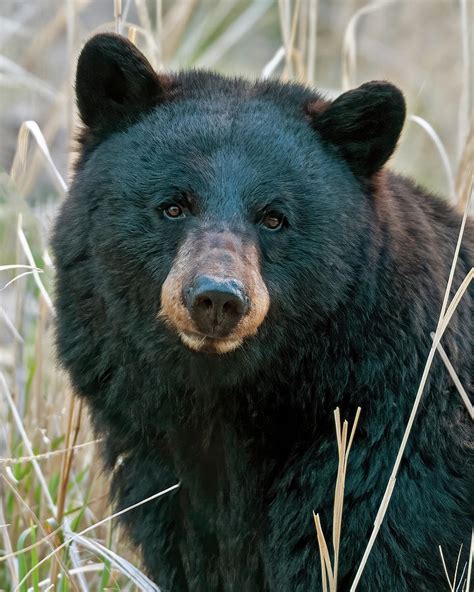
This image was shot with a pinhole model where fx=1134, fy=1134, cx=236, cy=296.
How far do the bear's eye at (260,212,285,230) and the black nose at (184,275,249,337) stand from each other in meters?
0.49

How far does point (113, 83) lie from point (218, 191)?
0.61 metres

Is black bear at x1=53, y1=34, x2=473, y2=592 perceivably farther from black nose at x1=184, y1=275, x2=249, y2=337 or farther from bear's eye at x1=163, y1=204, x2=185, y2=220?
black nose at x1=184, y1=275, x2=249, y2=337

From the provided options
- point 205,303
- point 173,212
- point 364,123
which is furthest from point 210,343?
point 364,123

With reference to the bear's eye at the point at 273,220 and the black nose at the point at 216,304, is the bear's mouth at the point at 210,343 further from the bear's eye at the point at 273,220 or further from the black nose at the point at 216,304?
the bear's eye at the point at 273,220

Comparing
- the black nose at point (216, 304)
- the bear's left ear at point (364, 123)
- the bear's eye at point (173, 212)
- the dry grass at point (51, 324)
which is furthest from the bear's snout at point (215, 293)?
the bear's left ear at point (364, 123)

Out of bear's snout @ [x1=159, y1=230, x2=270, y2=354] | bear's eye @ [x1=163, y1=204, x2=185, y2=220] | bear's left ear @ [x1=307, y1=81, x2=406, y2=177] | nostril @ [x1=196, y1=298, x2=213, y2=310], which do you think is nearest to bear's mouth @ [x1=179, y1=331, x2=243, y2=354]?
bear's snout @ [x1=159, y1=230, x2=270, y2=354]

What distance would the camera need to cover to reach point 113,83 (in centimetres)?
410

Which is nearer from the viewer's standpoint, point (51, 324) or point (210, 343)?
point (210, 343)

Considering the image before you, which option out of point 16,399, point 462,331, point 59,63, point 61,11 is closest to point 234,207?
point 462,331

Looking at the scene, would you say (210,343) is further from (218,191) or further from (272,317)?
(218,191)

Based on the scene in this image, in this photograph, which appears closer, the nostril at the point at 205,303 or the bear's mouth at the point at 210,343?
the nostril at the point at 205,303

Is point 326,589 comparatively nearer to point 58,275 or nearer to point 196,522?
point 196,522

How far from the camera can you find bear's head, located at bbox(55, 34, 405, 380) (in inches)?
151

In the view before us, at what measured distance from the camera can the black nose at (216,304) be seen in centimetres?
341
